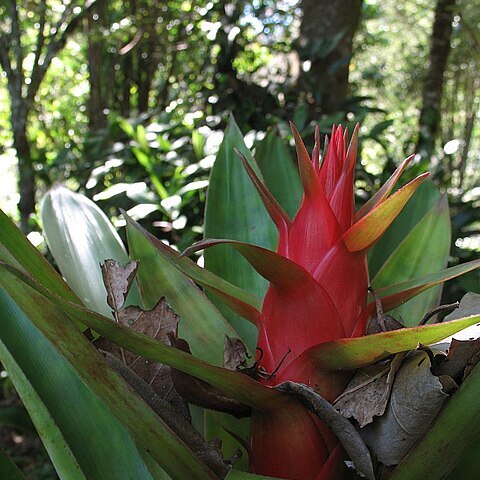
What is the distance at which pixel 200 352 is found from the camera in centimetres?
53

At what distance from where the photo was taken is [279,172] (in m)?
0.73

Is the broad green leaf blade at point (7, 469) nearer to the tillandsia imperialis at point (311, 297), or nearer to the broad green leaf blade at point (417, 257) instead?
the tillandsia imperialis at point (311, 297)

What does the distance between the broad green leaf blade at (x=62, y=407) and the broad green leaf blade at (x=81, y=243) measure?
0.12 meters

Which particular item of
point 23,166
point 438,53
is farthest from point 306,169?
point 438,53

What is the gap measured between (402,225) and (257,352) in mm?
353

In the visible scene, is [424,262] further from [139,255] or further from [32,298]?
[32,298]

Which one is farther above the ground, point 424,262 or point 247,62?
point 247,62

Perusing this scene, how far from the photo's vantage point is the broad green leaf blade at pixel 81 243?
58 cm

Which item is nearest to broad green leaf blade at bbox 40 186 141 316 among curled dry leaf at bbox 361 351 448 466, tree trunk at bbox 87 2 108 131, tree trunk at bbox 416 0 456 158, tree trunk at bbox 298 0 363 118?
curled dry leaf at bbox 361 351 448 466

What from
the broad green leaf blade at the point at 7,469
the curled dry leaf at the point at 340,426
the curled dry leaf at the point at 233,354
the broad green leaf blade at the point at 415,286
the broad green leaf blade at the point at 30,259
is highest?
the broad green leaf blade at the point at 30,259

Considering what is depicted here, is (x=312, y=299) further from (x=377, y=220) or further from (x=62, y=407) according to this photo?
(x=62, y=407)

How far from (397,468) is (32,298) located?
246 mm

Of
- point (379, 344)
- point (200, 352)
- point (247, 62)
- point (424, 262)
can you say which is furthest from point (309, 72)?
point (379, 344)

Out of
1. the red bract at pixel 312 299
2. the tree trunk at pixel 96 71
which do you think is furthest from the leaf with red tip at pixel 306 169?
the tree trunk at pixel 96 71
